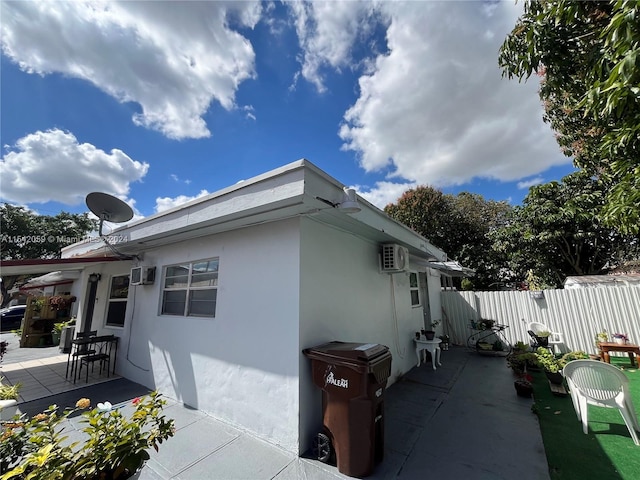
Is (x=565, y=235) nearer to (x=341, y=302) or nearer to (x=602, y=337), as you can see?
(x=602, y=337)

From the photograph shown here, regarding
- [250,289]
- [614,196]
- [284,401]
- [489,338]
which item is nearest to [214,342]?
[250,289]

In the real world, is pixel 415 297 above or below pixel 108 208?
below

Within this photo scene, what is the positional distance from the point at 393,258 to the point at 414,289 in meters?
2.92

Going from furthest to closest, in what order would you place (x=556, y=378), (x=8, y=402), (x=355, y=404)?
(x=556, y=378) → (x=355, y=404) → (x=8, y=402)

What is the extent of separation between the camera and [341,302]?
436 cm

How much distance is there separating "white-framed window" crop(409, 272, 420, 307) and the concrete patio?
2.61 m

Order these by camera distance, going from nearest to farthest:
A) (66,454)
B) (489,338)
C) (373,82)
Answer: (66,454) < (373,82) < (489,338)

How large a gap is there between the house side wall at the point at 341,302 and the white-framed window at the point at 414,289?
1.02 m

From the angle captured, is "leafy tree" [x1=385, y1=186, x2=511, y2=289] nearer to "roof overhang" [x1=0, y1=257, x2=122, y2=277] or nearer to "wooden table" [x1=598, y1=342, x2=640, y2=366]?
"wooden table" [x1=598, y1=342, x2=640, y2=366]

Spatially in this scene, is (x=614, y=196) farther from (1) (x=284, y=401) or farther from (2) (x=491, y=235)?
(2) (x=491, y=235)

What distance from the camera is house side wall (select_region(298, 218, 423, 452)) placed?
11.5 feet

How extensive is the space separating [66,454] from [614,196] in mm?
6512

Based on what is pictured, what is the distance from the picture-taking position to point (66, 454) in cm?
163

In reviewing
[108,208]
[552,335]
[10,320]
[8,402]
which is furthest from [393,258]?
[10,320]
